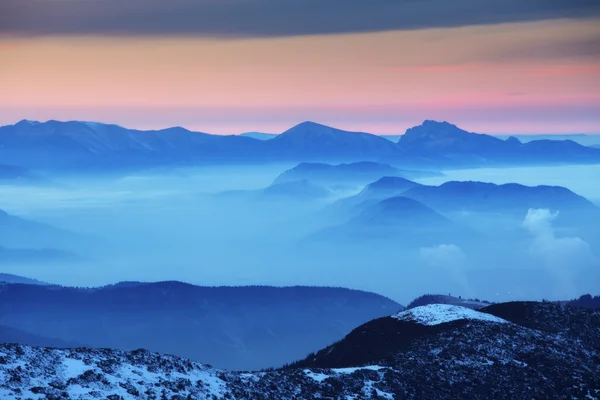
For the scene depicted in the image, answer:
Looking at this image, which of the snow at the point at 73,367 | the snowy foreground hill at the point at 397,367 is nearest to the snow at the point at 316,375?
the snowy foreground hill at the point at 397,367

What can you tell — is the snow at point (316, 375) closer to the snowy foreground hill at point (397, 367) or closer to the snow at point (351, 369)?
the snowy foreground hill at point (397, 367)

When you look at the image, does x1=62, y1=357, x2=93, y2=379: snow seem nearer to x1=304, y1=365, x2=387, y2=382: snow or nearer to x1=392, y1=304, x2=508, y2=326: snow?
x1=304, y1=365, x2=387, y2=382: snow

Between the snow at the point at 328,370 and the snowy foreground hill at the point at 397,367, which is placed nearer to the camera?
the snowy foreground hill at the point at 397,367

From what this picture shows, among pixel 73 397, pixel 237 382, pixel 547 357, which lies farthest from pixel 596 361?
pixel 73 397

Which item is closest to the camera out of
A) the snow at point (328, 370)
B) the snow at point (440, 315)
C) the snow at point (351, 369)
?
the snow at point (328, 370)

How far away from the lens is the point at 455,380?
76.0 meters

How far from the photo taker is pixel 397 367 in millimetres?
76938

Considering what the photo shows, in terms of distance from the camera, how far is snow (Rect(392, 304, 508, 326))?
93.1 metres

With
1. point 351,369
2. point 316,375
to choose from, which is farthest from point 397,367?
point 316,375

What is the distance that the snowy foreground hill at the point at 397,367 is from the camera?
5791cm

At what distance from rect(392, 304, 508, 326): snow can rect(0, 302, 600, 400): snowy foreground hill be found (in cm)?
12

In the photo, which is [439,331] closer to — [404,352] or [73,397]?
[404,352]

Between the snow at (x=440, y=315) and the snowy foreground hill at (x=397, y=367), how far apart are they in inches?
4.9

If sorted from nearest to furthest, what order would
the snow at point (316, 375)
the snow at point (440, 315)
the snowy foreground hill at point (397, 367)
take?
the snowy foreground hill at point (397, 367) → the snow at point (316, 375) → the snow at point (440, 315)
